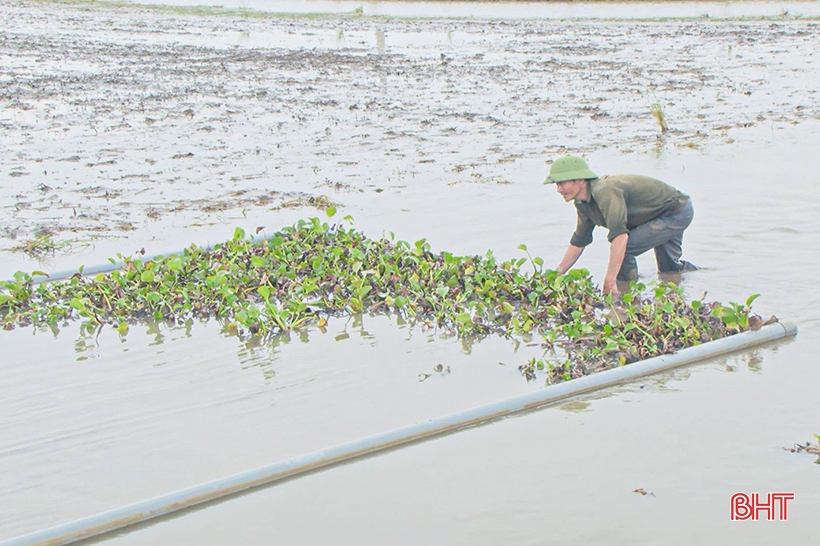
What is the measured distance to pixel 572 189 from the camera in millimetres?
6453

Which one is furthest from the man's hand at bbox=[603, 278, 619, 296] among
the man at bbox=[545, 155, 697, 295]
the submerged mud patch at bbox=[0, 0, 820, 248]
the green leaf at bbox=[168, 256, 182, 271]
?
the submerged mud patch at bbox=[0, 0, 820, 248]

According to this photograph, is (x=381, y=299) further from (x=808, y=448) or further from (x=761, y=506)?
(x=761, y=506)

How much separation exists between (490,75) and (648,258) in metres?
9.09

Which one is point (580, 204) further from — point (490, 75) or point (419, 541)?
point (490, 75)

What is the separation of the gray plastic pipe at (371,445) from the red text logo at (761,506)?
1173 mm

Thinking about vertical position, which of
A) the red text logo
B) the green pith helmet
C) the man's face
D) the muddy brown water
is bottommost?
the red text logo

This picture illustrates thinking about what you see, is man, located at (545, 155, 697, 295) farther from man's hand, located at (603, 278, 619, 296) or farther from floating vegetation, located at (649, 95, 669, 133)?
floating vegetation, located at (649, 95, 669, 133)

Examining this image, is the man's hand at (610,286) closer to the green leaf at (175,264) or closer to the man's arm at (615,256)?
the man's arm at (615,256)

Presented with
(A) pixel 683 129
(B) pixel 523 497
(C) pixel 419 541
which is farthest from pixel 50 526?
(A) pixel 683 129

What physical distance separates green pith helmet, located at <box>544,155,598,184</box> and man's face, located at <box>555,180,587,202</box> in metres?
0.04

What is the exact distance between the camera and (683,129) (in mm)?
12297

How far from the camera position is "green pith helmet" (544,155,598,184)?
6.36 m

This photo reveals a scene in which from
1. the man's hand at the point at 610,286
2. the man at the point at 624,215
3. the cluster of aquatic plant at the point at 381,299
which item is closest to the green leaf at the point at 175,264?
the cluster of aquatic plant at the point at 381,299

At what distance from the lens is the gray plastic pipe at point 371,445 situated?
400cm
